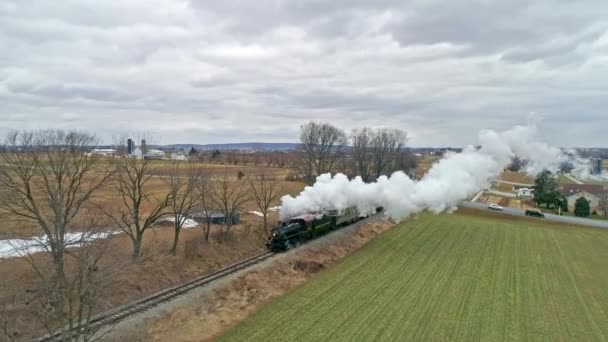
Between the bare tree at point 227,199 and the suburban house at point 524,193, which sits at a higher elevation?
the bare tree at point 227,199

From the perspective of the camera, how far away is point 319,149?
8594 cm

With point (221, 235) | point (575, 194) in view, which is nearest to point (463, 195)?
point (221, 235)

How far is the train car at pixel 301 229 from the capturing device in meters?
39.8

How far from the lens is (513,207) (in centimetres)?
8206

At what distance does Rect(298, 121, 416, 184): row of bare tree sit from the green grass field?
38.9 m

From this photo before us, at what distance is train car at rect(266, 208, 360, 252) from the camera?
39.8m

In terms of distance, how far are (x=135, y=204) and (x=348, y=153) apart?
235 ft

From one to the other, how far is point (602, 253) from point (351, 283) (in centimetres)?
3050

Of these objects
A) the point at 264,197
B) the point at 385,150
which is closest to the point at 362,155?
the point at 385,150

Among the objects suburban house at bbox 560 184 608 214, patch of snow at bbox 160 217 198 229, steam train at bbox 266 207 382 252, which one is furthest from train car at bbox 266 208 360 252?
suburban house at bbox 560 184 608 214

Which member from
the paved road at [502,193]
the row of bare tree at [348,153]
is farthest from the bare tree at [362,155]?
the paved road at [502,193]

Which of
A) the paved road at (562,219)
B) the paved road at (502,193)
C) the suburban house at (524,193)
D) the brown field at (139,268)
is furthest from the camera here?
the paved road at (502,193)

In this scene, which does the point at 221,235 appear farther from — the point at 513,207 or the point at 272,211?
the point at 513,207

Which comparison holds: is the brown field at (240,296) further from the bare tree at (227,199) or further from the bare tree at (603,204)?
the bare tree at (603,204)
